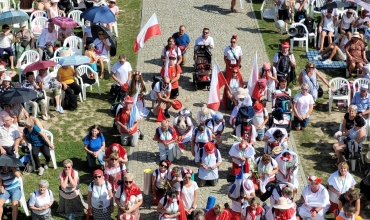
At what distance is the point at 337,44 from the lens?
2388cm

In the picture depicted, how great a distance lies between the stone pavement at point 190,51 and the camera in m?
18.0

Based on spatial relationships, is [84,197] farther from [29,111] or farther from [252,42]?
[252,42]

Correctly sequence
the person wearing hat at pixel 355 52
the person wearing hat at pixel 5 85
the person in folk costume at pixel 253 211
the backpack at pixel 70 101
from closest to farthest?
the person in folk costume at pixel 253 211 → the person wearing hat at pixel 5 85 → the backpack at pixel 70 101 → the person wearing hat at pixel 355 52

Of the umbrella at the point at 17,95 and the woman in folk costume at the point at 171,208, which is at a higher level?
the umbrella at the point at 17,95

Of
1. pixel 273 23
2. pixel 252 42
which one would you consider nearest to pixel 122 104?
pixel 252 42

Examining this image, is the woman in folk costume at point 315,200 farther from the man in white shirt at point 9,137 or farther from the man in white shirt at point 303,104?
the man in white shirt at point 9,137

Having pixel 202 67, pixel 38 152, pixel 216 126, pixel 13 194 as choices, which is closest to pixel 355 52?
pixel 202 67

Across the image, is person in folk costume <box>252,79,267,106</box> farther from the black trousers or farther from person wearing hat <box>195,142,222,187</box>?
the black trousers

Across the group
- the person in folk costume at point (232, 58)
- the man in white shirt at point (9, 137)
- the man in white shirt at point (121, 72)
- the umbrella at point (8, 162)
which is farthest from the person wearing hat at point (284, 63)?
the umbrella at point (8, 162)

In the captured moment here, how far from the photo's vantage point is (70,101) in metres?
20.5

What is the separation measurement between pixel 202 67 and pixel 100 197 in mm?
6863

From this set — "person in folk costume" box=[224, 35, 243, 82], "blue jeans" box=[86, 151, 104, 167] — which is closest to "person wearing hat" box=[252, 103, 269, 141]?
"person in folk costume" box=[224, 35, 243, 82]

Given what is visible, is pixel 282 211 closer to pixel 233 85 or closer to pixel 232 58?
pixel 233 85

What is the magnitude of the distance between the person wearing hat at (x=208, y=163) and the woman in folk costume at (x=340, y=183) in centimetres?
251
